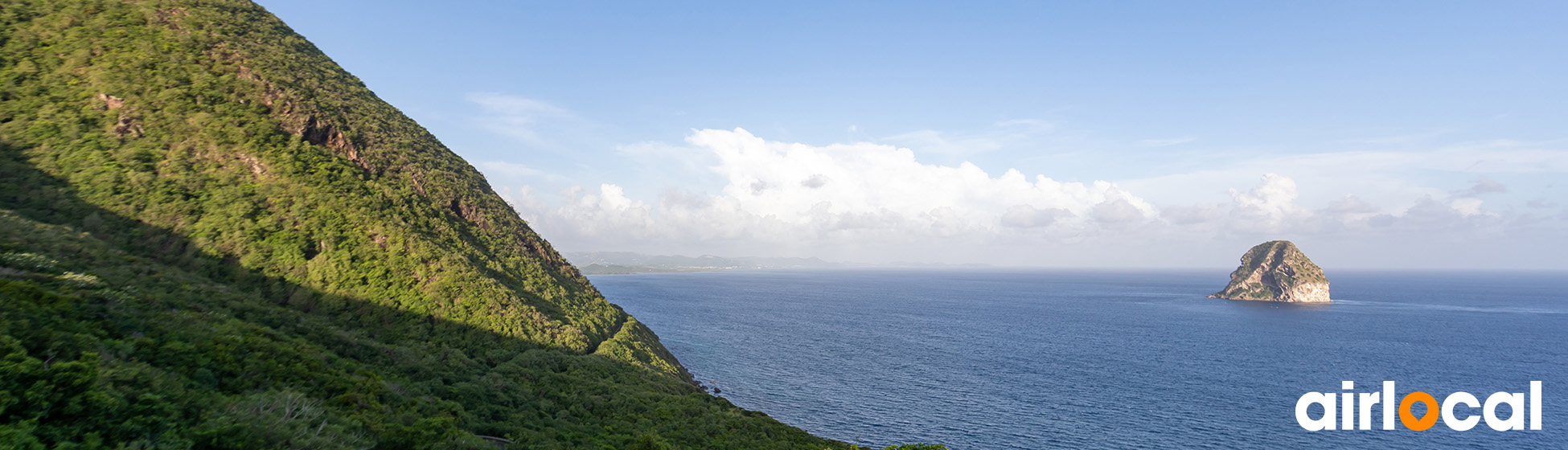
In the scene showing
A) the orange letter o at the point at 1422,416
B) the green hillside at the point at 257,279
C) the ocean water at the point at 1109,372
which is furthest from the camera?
the orange letter o at the point at 1422,416

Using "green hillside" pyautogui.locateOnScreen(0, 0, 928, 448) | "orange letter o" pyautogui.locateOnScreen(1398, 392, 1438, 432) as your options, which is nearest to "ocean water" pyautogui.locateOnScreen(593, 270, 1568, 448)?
"orange letter o" pyautogui.locateOnScreen(1398, 392, 1438, 432)

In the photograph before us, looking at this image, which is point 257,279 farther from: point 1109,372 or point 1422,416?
point 1422,416

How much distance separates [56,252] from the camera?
3478cm

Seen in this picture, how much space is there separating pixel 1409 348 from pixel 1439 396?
2021 inches

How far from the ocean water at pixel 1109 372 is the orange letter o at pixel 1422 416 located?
1.92 m

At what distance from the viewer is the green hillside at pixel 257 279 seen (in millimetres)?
21031

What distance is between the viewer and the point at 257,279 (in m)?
54.2
